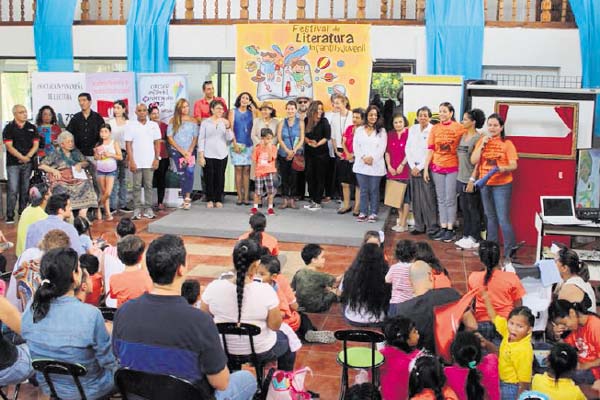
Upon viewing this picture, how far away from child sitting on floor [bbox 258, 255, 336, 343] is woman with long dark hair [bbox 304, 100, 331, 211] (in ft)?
13.9

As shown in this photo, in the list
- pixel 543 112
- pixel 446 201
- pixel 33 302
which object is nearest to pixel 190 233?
pixel 446 201

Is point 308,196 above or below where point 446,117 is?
below

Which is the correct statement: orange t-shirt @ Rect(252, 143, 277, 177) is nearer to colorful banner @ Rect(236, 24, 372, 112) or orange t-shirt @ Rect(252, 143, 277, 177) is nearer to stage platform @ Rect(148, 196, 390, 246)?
stage platform @ Rect(148, 196, 390, 246)

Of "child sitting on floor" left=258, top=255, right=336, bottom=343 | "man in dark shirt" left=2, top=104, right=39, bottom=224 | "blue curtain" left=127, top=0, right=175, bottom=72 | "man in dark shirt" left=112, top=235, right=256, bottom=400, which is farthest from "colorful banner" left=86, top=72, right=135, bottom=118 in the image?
"man in dark shirt" left=112, top=235, right=256, bottom=400

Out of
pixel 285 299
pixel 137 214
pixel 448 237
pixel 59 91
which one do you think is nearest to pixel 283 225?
pixel 448 237

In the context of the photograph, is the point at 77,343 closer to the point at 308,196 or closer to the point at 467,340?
the point at 467,340

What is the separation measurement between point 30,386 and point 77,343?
1.46 m

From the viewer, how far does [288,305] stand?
489 centimetres

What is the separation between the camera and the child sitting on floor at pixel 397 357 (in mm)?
3975

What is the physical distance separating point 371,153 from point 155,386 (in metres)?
6.15

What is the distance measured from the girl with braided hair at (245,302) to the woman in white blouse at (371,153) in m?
4.99

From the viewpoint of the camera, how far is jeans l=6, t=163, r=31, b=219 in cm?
918

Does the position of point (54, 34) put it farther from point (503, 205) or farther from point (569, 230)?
point (569, 230)

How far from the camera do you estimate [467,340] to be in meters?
3.74
